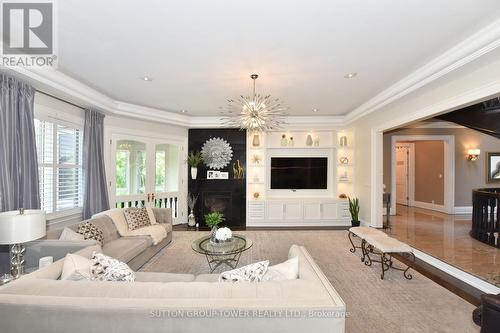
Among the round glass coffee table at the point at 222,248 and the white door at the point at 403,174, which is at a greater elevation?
the white door at the point at 403,174

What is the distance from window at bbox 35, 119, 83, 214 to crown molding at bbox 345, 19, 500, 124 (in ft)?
19.1

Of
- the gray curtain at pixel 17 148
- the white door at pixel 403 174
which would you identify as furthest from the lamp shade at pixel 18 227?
the white door at pixel 403 174

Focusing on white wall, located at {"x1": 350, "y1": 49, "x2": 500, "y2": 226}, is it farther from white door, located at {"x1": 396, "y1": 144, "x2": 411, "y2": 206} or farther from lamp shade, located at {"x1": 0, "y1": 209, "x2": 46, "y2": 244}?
lamp shade, located at {"x1": 0, "y1": 209, "x2": 46, "y2": 244}

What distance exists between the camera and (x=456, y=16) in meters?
2.22

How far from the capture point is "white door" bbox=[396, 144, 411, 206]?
30.1 feet

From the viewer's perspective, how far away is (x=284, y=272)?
6.14 feet

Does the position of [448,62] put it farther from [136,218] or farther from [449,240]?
[136,218]

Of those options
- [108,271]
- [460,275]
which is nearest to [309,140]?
[460,275]

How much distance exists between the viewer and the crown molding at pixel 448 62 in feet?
7.86

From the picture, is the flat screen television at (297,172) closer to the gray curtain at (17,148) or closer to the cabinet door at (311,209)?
the cabinet door at (311,209)

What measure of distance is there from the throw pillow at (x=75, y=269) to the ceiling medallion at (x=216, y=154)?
4797mm

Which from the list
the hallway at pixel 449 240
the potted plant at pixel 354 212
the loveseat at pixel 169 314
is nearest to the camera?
the loveseat at pixel 169 314

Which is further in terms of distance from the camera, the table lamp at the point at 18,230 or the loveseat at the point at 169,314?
the table lamp at the point at 18,230

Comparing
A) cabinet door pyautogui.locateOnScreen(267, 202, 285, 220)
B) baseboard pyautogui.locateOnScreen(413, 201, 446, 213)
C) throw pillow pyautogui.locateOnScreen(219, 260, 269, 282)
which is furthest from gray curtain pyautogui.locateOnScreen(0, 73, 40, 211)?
baseboard pyautogui.locateOnScreen(413, 201, 446, 213)
